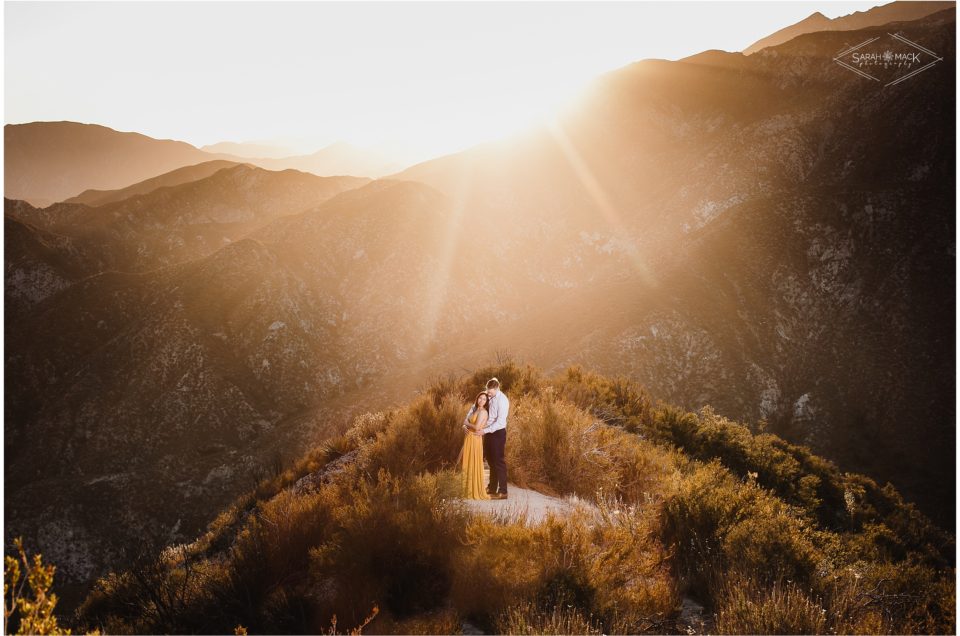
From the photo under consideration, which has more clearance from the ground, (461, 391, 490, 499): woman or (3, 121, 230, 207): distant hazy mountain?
(3, 121, 230, 207): distant hazy mountain

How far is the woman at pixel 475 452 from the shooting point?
25.5 ft

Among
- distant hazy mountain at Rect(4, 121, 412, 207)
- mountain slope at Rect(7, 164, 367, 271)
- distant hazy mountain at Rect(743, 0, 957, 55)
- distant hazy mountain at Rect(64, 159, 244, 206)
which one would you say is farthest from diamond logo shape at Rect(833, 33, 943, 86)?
distant hazy mountain at Rect(4, 121, 412, 207)

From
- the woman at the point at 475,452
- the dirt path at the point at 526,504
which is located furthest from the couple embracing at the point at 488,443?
the dirt path at the point at 526,504

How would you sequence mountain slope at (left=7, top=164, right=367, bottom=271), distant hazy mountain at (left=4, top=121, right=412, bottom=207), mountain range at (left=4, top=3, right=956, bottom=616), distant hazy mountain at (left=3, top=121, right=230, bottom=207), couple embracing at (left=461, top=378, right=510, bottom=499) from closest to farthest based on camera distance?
1. couple embracing at (left=461, top=378, right=510, bottom=499)
2. mountain range at (left=4, top=3, right=956, bottom=616)
3. mountain slope at (left=7, top=164, right=367, bottom=271)
4. distant hazy mountain at (left=4, top=121, right=412, bottom=207)
5. distant hazy mountain at (left=3, top=121, right=230, bottom=207)

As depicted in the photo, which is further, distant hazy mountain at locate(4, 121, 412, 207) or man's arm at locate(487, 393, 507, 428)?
distant hazy mountain at locate(4, 121, 412, 207)

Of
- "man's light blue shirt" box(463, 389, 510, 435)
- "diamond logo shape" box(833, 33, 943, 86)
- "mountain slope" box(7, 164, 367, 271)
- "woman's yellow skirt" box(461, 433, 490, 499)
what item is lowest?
"woman's yellow skirt" box(461, 433, 490, 499)

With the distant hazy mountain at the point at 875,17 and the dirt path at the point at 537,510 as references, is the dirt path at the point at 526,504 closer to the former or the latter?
the dirt path at the point at 537,510

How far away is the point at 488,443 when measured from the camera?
809cm

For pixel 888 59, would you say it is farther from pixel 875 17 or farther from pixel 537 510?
pixel 875 17

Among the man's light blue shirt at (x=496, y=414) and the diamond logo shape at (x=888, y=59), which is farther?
the diamond logo shape at (x=888, y=59)

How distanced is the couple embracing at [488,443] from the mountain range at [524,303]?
10980 mm

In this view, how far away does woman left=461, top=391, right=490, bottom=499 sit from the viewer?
25.5 ft

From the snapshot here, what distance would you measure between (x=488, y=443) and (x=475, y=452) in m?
0.27

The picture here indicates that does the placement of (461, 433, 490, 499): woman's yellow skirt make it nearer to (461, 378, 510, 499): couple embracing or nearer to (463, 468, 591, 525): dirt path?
(461, 378, 510, 499): couple embracing
